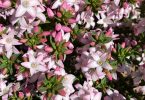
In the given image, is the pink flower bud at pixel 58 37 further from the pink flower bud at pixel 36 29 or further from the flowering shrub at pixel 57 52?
the pink flower bud at pixel 36 29

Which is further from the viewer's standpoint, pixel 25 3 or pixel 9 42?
pixel 9 42

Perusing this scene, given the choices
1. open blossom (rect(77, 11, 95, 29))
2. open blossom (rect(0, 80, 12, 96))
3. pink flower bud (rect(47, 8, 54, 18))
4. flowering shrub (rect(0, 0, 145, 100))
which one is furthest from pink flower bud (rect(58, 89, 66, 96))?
open blossom (rect(77, 11, 95, 29))

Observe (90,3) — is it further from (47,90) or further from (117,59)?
(47,90)

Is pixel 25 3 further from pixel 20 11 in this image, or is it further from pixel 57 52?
pixel 57 52

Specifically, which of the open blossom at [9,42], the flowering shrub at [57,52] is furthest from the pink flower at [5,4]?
the open blossom at [9,42]

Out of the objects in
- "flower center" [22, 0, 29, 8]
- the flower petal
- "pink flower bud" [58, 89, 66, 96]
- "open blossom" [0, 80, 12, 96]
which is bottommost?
"open blossom" [0, 80, 12, 96]

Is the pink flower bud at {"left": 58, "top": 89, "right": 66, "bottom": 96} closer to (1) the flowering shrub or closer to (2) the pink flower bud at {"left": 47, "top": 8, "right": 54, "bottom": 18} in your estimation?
(1) the flowering shrub

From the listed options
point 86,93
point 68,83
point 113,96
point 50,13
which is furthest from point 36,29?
point 113,96
